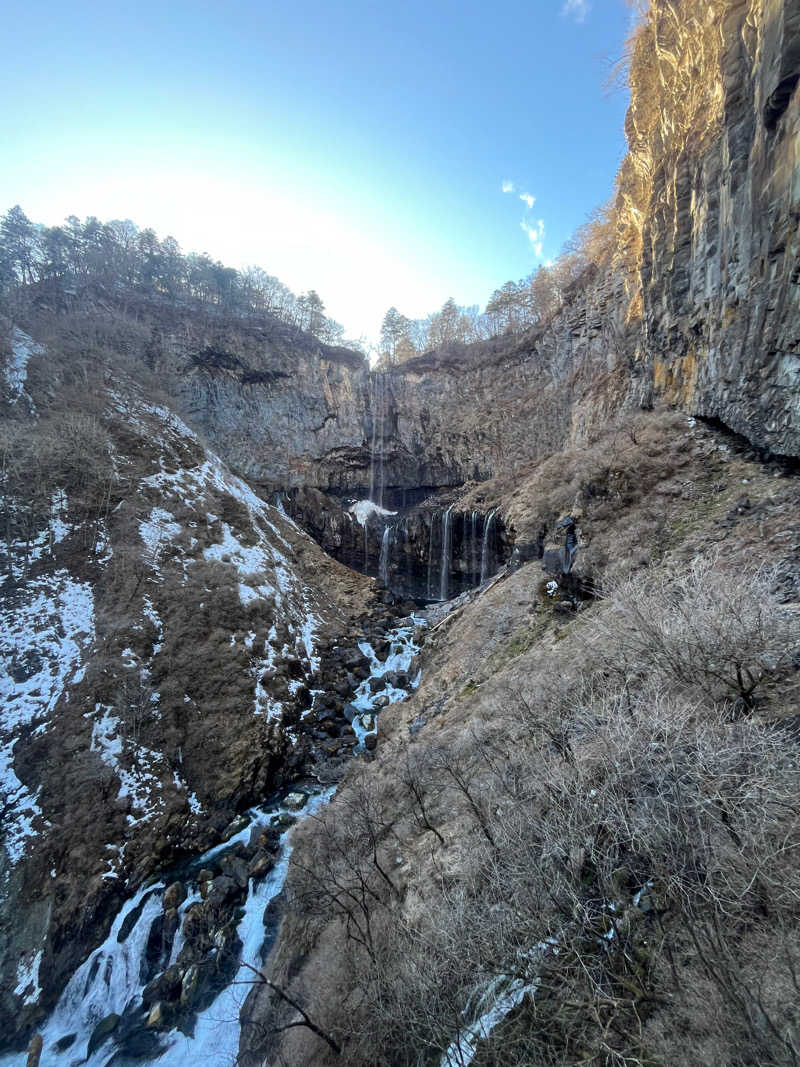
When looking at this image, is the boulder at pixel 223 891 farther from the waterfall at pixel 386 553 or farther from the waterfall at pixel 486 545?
the waterfall at pixel 386 553

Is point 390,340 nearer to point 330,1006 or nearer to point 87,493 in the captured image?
point 87,493

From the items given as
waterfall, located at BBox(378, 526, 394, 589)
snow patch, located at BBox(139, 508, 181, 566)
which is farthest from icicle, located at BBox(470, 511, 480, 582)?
snow patch, located at BBox(139, 508, 181, 566)

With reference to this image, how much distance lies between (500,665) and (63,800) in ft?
44.3

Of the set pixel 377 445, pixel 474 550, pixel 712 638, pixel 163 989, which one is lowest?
pixel 163 989

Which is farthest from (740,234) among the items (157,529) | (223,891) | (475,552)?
(157,529)

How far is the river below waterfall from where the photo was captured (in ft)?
26.0

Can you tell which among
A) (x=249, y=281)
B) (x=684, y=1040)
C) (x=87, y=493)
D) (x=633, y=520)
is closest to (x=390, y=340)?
(x=249, y=281)

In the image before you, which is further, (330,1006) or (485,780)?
(485,780)

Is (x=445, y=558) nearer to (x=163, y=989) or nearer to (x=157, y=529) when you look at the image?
(x=157, y=529)

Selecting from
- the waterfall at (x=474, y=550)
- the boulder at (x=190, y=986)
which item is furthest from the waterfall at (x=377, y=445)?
the boulder at (x=190, y=986)

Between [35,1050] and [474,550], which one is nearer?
[35,1050]

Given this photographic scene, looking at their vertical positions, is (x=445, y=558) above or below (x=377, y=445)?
below

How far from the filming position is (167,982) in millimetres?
8742

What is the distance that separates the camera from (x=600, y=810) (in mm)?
4004
